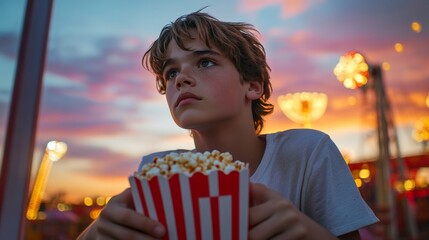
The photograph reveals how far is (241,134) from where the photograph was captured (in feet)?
4.20

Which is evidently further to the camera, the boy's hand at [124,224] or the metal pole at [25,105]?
the metal pole at [25,105]

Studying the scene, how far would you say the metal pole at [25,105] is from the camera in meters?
1.78

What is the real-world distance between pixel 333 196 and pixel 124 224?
1.84ft

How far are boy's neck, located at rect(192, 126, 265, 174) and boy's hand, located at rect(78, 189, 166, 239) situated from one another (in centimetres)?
42

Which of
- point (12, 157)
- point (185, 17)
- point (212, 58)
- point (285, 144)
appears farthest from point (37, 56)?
point (285, 144)

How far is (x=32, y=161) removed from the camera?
187cm

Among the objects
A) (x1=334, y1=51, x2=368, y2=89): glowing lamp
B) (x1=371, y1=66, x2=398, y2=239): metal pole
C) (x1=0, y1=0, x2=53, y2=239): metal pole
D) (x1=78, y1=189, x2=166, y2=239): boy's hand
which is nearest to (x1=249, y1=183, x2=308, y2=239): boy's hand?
(x1=78, y1=189, x2=166, y2=239): boy's hand

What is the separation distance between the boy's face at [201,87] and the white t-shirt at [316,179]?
0.56 ft

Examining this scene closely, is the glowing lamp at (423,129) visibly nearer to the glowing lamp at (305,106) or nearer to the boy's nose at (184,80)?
the glowing lamp at (305,106)

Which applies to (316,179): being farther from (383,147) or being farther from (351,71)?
(383,147)

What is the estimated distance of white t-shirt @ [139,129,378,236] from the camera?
3.59ft

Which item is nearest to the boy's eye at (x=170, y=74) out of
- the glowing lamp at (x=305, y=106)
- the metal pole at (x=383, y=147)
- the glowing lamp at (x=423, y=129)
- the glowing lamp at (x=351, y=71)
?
the glowing lamp at (x=305, y=106)

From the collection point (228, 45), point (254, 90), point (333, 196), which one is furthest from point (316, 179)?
point (228, 45)

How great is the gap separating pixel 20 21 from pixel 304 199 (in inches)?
60.7
